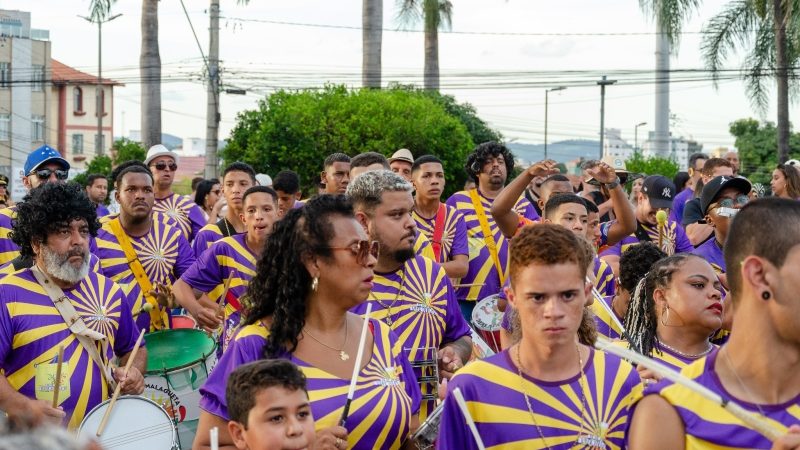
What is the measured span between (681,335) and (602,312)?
907 millimetres

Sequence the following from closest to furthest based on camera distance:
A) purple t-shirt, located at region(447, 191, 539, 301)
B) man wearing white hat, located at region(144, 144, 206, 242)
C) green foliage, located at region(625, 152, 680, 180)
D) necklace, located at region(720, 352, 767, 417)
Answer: necklace, located at region(720, 352, 767, 417)
purple t-shirt, located at region(447, 191, 539, 301)
man wearing white hat, located at region(144, 144, 206, 242)
green foliage, located at region(625, 152, 680, 180)

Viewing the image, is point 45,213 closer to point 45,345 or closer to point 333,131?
point 45,345

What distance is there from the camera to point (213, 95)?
35.0 m

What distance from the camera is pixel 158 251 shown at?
10281 millimetres

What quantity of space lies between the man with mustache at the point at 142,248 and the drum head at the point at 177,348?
189 centimetres

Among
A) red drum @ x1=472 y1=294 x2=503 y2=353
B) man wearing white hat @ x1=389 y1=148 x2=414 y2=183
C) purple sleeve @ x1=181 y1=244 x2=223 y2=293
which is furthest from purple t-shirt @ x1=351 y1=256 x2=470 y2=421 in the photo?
man wearing white hat @ x1=389 y1=148 x2=414 y2=183

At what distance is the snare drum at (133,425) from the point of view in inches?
249

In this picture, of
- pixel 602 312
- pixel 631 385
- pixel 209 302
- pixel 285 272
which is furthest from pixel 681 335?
pixel 209 302

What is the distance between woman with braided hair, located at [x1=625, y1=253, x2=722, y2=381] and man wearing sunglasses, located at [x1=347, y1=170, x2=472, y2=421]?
1.06 metres

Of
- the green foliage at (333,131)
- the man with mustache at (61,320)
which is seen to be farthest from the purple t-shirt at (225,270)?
the green foliage at (333,131)

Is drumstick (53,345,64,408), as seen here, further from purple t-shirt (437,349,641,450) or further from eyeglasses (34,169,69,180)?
eyeglasses (34,169,69,180)

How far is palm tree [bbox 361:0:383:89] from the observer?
27891 mm

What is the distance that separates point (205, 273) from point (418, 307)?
2.90m

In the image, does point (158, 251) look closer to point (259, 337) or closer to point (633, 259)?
point (633, 259)
